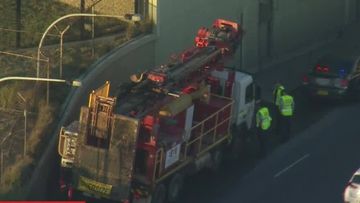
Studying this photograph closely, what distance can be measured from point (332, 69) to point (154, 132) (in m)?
11.9

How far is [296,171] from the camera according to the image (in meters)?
23.7

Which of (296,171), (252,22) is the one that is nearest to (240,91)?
(296,171)

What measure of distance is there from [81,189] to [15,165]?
1962 mm

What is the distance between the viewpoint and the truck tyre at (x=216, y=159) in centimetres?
2333

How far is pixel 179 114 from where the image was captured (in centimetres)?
2134

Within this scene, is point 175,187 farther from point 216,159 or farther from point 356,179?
point 356,179

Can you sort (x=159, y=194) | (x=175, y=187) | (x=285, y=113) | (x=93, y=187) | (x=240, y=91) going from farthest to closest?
(x=285, y=113) → (x=240, y=91) → (x=175, y=187) → (x=159, y=194) → (x=93, y=187)

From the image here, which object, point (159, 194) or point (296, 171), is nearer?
point (159, 194)

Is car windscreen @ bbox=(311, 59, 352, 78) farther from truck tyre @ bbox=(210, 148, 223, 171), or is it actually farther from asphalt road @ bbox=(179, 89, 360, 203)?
truck tyre @ bbox=(210, 148, 223, 171)

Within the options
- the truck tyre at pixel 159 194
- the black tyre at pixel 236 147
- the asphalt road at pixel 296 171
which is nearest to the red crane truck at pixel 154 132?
the truck tyre at pixel 159 194

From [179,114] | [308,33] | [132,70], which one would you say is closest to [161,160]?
[179,114]

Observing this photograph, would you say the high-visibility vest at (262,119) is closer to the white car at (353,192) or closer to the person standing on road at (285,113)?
the person standing on road at (285,113)

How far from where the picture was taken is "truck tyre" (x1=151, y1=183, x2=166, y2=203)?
20516 millimetres

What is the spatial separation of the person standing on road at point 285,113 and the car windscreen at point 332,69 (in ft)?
14.8
